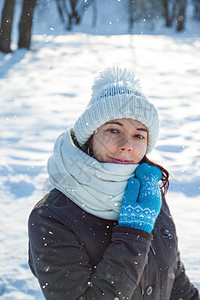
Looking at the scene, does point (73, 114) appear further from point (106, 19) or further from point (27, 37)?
point (106, 19)

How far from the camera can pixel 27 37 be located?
34.4 ft

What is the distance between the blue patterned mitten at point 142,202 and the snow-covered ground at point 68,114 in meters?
0.48

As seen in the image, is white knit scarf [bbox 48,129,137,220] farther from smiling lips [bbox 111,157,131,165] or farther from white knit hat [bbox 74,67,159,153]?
white knit hat [bbox 74,67,159,153]

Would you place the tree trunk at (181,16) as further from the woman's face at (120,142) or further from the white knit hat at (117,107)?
the woman's face at (120,142)

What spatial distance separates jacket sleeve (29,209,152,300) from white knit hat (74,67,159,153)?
416 mm

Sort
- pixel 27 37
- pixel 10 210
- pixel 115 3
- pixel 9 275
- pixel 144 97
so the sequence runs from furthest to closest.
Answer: pixel 115 3 → pixel 27 37 → pixel 10 210 → pixel 9 275 → pixel 144 97

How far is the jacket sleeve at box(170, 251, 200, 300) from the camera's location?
1887mm

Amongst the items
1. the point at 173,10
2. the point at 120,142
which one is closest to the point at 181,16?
the point at 173,10

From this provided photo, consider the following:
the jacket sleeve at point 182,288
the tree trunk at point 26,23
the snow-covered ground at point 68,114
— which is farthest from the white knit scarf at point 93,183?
the tree trunk at point 26,23

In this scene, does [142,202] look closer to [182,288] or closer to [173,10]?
[182,288]

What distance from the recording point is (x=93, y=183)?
5.36 ft

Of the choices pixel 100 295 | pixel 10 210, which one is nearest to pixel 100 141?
pixel 100 295

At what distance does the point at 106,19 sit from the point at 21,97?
56.9ft

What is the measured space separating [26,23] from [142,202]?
31.4ft
